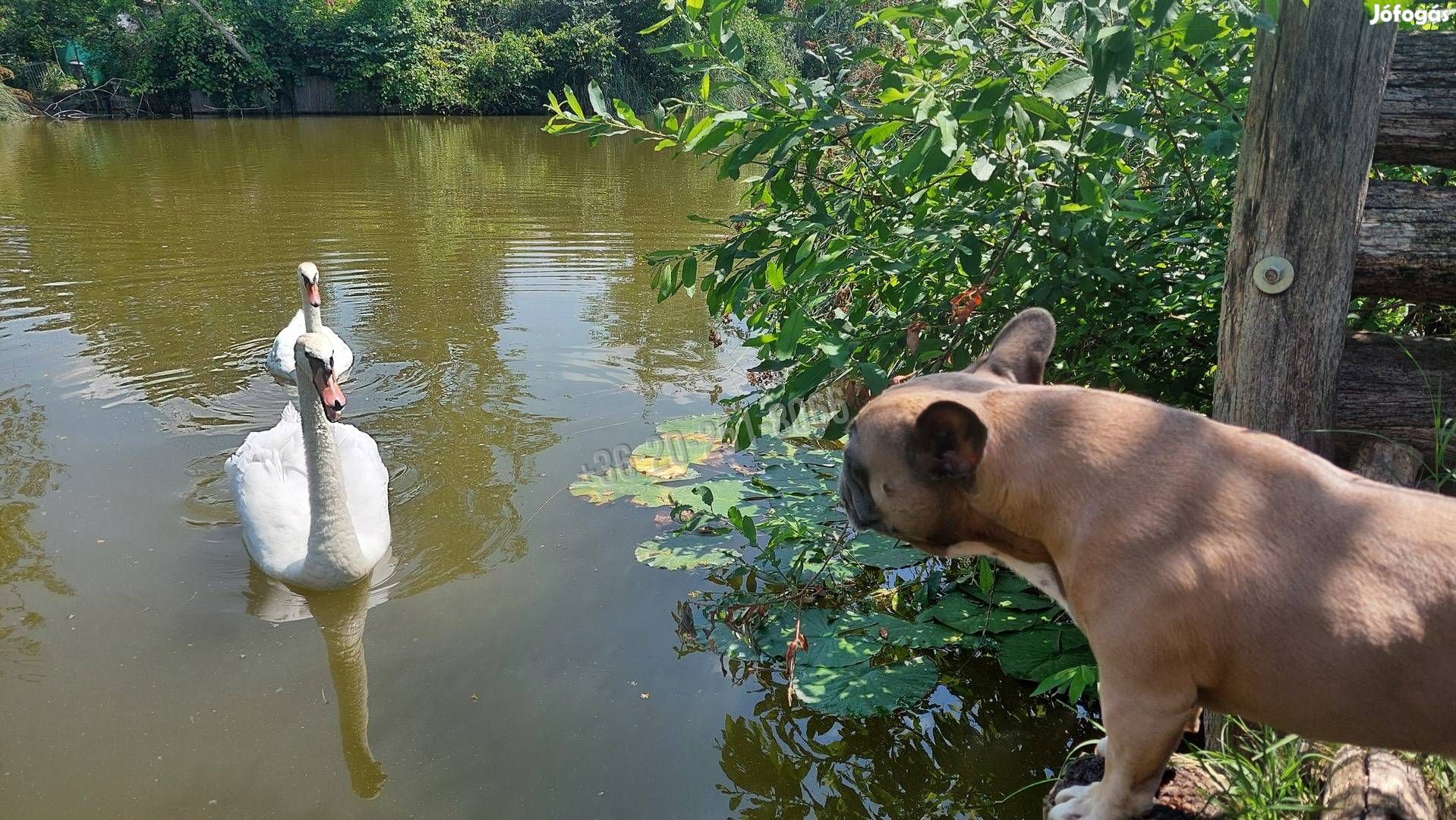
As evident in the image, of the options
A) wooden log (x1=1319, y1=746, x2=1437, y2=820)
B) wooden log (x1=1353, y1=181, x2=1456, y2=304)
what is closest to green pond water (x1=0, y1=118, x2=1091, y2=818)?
wooden log (x1=1319, y1=746, x2=1437, y2=820)

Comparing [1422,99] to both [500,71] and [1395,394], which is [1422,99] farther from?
[500,71]

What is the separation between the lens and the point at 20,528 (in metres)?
5.87

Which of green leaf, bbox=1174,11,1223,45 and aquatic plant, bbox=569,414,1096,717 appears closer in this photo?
green leaf, bbox=1174,11,1223,45

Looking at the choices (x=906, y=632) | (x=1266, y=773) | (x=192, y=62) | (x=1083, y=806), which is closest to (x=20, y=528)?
(x=906, y=632)

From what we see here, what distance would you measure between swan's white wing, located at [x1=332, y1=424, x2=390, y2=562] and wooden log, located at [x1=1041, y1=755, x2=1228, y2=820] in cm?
405

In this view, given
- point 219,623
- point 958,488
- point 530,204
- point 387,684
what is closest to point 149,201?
point 530,204

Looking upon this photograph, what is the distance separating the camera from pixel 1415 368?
3.39 meters

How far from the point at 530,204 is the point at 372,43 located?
26810 mm

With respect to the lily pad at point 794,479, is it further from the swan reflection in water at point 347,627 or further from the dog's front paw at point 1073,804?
the dog's front paw at point 1073,804

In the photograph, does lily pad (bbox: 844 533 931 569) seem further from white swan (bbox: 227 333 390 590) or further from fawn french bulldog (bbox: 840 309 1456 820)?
white swan (bbox: 227 333 390 590)

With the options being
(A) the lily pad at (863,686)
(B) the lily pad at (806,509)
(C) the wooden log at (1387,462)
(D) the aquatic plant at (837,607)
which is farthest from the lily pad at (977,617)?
(C) the wooden log at (1387,462)

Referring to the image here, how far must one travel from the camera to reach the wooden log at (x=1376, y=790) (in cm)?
240

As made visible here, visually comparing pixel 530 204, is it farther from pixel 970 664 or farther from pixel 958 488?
pixel 958 488

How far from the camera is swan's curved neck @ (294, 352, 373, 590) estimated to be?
5.18m
